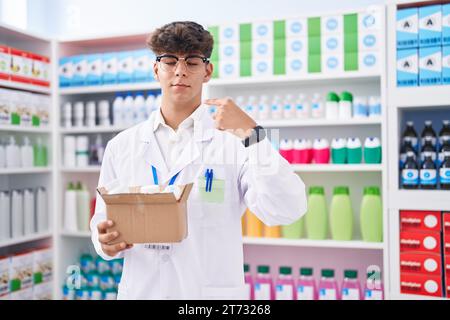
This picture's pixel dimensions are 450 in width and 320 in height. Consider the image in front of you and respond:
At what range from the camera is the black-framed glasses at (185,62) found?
4.93ft

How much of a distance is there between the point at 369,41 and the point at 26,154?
243cm

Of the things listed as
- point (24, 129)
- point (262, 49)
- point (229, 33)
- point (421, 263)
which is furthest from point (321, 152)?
point (24, 129)

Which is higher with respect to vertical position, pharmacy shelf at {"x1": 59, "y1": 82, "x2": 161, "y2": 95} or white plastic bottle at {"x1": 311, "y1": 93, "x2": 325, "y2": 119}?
pharmacy shelf at {"x1": 59, "y1": 82, "x2": 161, "y2": 95}

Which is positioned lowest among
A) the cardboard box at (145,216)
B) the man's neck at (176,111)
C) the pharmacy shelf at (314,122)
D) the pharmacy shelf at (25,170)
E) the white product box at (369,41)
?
the cardboard box at (145,216)

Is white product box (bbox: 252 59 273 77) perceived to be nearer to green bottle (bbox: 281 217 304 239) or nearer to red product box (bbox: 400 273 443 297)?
green bottle (bbox: 281 217 304 239)

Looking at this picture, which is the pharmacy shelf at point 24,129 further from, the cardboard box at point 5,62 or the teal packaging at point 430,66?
the teal packaging at point 430,66

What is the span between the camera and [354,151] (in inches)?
115

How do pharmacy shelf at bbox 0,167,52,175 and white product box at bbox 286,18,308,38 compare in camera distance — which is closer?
white product box at bbox 286,18,308,38

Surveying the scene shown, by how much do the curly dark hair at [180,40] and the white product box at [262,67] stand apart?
1515 millimetres

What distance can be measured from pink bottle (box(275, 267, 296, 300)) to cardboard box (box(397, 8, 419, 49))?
1543mm

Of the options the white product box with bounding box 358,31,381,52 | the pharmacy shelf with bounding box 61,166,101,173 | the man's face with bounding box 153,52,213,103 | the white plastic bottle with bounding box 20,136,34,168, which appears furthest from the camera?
the pharmacy shelf with bounding box 61,166,101,173

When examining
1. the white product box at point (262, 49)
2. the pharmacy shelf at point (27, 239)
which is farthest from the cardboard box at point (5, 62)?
the white product box at point (262, 49)

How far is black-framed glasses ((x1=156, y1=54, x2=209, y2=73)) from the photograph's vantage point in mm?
1504

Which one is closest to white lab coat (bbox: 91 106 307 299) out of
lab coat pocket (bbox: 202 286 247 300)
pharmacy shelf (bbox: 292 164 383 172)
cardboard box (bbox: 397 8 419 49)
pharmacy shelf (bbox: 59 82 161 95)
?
lab coat pocket (bbox: 202 286 247 300)
